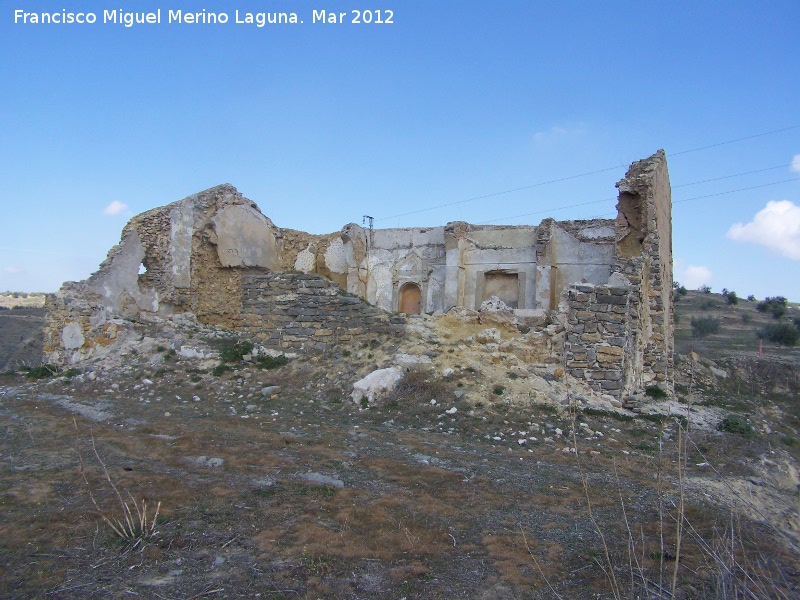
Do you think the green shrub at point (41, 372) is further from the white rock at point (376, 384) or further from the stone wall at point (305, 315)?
the white rock at point (376, 384)

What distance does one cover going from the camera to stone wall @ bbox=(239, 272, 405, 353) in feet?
33.9

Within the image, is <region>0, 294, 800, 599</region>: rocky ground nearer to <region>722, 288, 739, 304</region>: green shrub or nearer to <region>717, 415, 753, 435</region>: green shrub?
<region>717, 415, 753, 435</region>: green shrub

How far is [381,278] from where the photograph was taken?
21.9 meters

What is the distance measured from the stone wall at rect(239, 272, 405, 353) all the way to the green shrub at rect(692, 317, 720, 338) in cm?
2481

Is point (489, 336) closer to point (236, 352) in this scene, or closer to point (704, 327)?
point (236, 352)

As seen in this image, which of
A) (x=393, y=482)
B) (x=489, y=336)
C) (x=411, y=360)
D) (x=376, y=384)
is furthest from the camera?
(x=489, y=336)

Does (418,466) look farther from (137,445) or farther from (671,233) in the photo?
(671,233)

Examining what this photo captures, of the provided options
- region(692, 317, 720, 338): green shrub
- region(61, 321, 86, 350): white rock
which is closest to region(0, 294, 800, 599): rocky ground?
region(61, 321, 86, 350): white rock

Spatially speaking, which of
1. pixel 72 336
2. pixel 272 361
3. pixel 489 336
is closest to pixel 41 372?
pixel 72 336

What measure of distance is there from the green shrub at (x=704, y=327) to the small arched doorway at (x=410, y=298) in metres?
16.6

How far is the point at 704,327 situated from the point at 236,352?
88.1ft

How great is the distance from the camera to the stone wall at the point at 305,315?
33.9ft

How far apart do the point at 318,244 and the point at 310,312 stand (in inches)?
382

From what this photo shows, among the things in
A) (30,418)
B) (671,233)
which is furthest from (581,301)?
(30,418)
